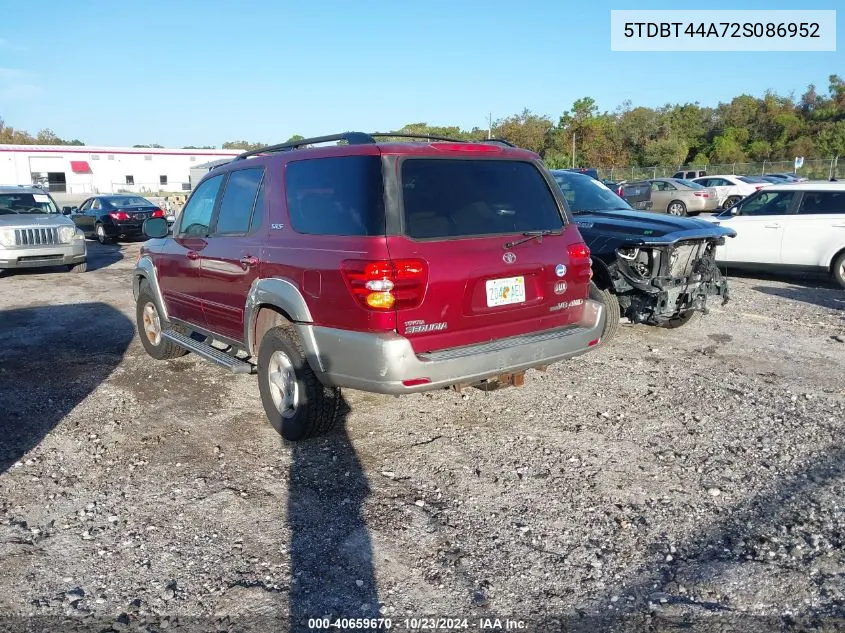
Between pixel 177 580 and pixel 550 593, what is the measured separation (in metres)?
1.73

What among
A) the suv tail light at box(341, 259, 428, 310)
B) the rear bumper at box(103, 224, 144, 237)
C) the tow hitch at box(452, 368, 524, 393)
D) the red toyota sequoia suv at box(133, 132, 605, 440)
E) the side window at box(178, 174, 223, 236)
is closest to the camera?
the suv tail light at box(341, 259, 428, 310)

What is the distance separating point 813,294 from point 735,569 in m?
8.22

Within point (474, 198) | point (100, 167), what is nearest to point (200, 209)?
point (474, 198)

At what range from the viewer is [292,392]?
458cm

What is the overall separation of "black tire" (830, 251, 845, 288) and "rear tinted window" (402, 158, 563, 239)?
7501 mm

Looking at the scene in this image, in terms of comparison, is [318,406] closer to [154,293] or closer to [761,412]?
[154,293]

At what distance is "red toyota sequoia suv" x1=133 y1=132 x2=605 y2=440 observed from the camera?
3922 mm

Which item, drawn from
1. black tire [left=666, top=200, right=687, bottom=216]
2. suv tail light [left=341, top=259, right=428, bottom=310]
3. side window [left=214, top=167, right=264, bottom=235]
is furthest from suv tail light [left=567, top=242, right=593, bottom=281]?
black tire [left=666, top=200, right=687, bottom=216]

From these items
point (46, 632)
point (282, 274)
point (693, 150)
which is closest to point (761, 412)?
point (282, 274)

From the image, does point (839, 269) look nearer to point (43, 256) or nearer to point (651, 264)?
point (651, 264)

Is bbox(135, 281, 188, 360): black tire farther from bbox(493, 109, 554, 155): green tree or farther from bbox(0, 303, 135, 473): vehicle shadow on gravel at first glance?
bbox(493, 109, 554, 155): green tree

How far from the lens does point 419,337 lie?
3986 mm

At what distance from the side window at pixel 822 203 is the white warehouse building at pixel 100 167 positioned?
52.3m

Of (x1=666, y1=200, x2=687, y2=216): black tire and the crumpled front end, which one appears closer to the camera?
the crumpled front end
